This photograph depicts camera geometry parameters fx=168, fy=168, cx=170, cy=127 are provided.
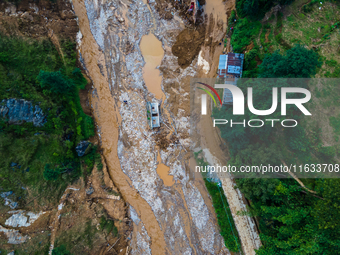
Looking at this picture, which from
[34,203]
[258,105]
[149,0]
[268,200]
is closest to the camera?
[258,105]

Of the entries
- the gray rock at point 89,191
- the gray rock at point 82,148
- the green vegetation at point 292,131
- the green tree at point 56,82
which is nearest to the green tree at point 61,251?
the gray rock at point 89,191

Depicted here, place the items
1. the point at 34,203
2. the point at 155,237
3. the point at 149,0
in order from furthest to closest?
1. the point at 149,0
2. the point at 155,237
3. the point at 34,203

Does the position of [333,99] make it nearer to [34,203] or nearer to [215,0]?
[215,0]

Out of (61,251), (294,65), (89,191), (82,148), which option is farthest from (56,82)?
(294,65)

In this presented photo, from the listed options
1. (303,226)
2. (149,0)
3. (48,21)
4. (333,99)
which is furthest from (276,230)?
(48,21)

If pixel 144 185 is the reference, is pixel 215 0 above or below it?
above

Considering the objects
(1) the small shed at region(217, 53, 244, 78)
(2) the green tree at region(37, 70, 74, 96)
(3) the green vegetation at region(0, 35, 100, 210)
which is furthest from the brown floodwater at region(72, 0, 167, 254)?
(1) the small shed at region(217, 53, 244, 78)

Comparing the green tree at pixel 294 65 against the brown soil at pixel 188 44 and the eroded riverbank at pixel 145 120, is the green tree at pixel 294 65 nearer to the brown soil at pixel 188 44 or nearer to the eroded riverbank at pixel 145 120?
the eroded riverbank at pixel 145 120
